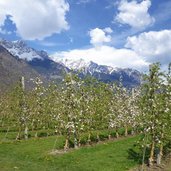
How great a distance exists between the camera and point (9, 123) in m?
110

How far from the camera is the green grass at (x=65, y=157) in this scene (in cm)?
4791

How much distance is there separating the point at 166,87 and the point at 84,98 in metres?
25.0

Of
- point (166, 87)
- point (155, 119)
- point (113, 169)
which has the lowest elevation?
point (113, 169)

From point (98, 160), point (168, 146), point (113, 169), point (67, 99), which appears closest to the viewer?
point (113, 169)

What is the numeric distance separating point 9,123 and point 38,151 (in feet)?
156

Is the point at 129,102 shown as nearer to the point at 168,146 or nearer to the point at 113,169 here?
the point at 168,146

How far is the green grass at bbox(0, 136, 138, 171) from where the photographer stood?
47.9 metres

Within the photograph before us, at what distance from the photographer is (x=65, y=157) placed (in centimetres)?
6016

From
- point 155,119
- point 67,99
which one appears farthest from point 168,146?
point 67,99

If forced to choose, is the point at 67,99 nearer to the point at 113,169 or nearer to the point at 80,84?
the point at 80,84

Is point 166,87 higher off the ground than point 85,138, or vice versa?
point 166,87

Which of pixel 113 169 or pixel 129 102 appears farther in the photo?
pixel 129 102

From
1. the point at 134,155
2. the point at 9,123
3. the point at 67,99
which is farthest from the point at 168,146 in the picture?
the point at 9,123

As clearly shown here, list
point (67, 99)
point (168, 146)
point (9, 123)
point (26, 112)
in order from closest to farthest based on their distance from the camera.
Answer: point (168, 146) → point (67, 99) → point (26, 112) → point (9, 123)
